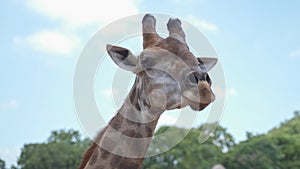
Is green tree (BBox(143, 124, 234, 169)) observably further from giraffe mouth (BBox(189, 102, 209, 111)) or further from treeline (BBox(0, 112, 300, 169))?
giraffe mouth (BBox(189, 102, 209, 111))

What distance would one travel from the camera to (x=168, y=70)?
153 inches

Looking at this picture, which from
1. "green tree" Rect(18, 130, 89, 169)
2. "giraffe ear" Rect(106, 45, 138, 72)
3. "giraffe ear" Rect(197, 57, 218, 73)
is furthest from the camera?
"green tree" Rect(18, 130, 89, 169)

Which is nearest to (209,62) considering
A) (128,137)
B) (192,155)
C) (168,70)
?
(168,70)

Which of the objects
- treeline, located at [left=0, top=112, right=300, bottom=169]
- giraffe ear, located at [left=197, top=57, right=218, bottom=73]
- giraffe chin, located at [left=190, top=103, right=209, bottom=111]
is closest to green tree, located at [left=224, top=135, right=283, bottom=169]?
treeline, located at [left=0, top=112, right=300, bottom=169]

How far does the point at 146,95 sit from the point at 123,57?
406mm

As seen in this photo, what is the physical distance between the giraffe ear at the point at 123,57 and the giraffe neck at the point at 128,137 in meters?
0.25

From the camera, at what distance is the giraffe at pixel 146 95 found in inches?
150

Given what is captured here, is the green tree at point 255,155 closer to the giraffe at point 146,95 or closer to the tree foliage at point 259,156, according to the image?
the tree foliage at point 259,156

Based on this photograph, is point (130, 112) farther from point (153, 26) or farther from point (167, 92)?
point (153, 26)

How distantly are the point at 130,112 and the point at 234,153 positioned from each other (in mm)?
43565

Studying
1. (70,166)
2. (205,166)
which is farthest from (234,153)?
(70,166)

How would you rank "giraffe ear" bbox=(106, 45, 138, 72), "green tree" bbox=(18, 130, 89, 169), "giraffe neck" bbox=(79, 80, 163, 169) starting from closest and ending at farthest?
"giraffe neck" bbox=(79, 80, 163, 169)
"giraffe ear" bbox=(106, 45, 138, 72)
"green tree" bbox=(18, 130, 89, 169)

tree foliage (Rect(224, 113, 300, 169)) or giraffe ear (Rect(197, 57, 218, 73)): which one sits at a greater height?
giraffe ear (Rect(197, 57, 218, 73))

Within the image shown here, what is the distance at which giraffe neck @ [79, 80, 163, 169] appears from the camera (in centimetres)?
403
